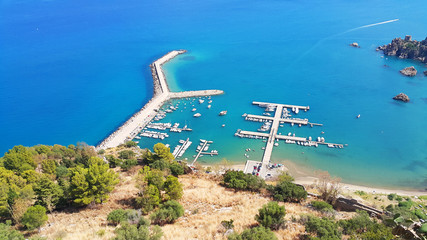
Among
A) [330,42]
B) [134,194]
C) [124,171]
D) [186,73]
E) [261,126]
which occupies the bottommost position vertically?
[134,194]

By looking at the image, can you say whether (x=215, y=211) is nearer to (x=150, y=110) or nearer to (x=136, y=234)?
(x=136, y=234)

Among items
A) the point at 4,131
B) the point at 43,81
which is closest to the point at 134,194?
the point at 4,131

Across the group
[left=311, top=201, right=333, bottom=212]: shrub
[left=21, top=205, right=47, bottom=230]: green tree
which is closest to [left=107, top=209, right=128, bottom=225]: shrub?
[left=21, top=205, right=47, bottom=230]: green tree

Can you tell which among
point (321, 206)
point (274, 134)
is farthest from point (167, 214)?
point (274, 134)

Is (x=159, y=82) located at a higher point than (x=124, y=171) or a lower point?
higher

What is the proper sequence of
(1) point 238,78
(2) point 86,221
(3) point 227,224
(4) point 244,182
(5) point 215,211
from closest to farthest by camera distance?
(3) point 227,224, (2) point 86,221, (5) point 215,211, (4) point 244,182, (1) point 238,78

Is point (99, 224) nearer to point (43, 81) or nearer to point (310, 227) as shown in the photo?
point (310, 227)
